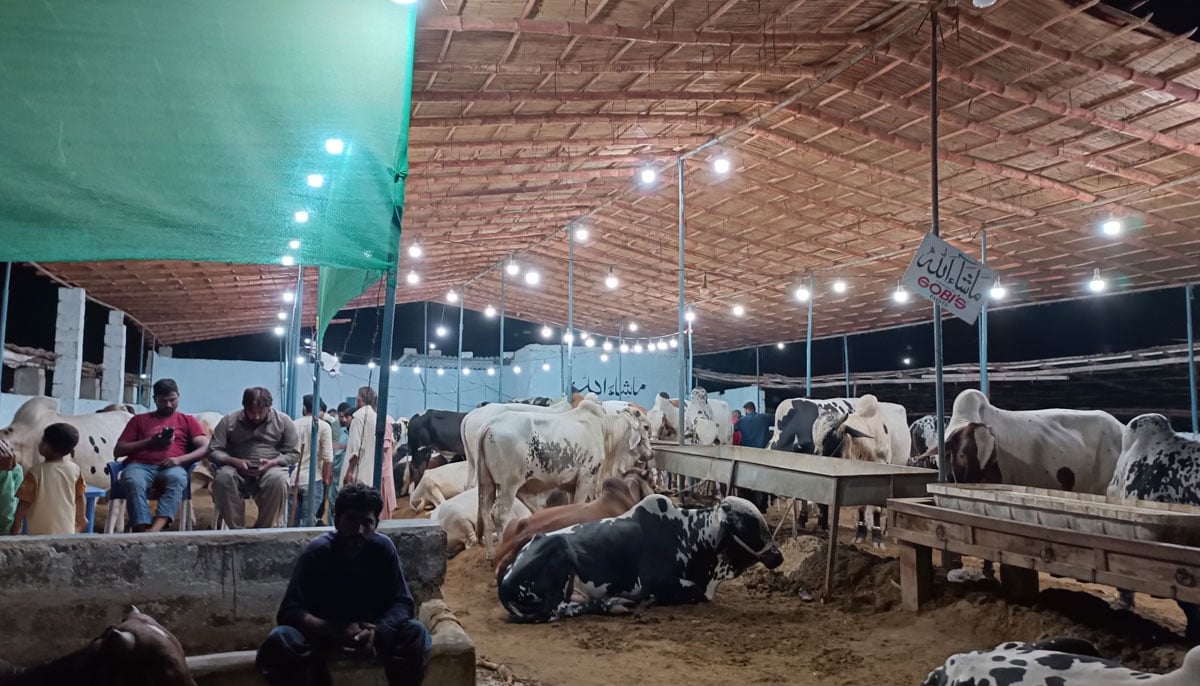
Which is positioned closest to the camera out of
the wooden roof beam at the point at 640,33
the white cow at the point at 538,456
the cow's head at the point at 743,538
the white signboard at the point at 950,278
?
the white signboard at the point at 950,278

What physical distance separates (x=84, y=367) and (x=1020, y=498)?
18.0 meters

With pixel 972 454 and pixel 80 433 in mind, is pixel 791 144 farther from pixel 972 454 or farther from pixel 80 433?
pixel 80 433

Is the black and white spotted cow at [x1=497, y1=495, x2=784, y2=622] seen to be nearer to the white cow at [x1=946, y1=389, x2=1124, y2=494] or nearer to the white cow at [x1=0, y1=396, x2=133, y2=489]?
the white cow at [x1=946, y1=389, x2=1124, y2=494]

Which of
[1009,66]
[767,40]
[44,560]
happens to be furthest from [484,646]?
[1009,66]

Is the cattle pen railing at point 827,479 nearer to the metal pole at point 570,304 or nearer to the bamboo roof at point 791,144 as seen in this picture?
the bamboo roof at point 791,144

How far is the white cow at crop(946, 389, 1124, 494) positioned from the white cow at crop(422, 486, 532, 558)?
4.58m

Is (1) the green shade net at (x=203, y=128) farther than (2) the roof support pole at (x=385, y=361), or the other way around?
(2) the roof support pole at (x=385, y=361)

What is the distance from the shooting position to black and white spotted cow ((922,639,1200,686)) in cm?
214

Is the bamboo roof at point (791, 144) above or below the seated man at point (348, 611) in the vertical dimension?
above

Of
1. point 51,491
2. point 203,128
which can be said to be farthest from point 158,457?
point 203,128

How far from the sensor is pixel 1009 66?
7.48 metres

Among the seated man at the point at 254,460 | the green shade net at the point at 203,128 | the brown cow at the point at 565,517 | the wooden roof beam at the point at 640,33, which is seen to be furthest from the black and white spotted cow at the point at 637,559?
the wooden roof beam at the point at 640,33

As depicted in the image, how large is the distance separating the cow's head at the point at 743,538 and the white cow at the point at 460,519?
2903mm

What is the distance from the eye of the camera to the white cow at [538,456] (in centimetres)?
811
